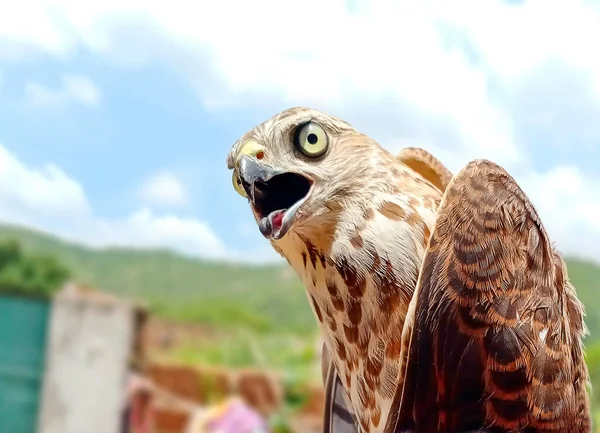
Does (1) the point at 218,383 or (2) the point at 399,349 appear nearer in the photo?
(2) the point at 399,349

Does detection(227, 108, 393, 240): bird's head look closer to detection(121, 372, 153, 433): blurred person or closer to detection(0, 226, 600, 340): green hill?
detection(121, 372, 153, 433): blurred person

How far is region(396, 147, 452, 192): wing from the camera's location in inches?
49.8

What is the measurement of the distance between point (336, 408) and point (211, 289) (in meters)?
11.1

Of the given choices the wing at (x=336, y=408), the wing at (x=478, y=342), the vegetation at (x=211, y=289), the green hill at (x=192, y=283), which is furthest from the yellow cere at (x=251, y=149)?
the green hill at (x=192, y=283)

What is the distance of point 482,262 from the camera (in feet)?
3.02

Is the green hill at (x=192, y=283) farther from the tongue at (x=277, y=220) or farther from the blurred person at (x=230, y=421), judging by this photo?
the tongue at (x=277, y=220)

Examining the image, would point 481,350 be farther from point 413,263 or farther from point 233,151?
point 233,151

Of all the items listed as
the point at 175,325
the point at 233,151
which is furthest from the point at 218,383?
the point at 233,151

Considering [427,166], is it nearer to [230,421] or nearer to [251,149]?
[251,149]

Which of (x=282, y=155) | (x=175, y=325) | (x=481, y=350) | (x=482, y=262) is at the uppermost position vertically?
(x=175, y=325)

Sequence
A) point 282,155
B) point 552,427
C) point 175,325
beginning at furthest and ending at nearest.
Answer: point 175,325 < point 282,155 < point 552,427

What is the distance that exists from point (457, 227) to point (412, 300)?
0.13 m

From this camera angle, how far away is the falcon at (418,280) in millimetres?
908

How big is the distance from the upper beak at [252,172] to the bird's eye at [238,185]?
0.03 meters
